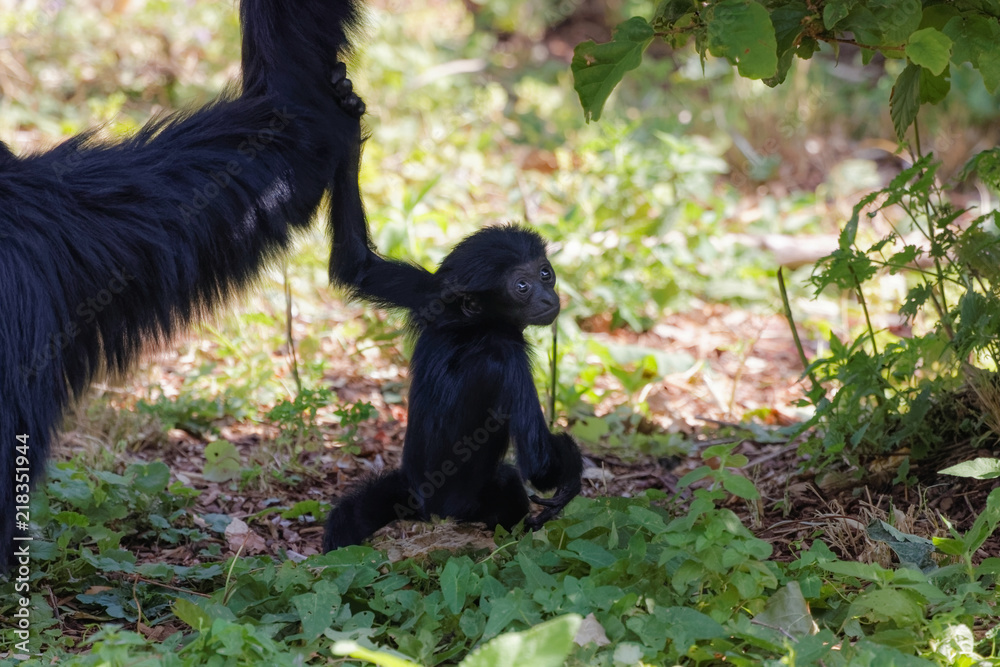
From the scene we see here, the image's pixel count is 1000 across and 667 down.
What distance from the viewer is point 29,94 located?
899 cm

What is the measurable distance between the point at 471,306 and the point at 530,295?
0.22m

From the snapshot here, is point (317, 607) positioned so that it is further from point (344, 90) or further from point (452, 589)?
point (344, 90)

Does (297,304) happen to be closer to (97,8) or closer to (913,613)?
(913,613)

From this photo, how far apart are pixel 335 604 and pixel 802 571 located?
1.38 meters

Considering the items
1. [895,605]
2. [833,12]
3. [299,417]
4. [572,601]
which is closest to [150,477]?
[299,417]

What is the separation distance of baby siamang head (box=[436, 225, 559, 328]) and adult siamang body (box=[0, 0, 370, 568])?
0.57 metres

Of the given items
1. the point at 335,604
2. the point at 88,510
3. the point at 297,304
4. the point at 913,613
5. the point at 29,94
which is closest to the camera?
the point at 913,613

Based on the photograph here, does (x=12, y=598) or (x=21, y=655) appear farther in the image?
(x=12, y=598)

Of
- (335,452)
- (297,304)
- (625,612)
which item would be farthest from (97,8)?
(625,612)

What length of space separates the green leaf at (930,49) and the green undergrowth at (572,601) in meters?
1.25

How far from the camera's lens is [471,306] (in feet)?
11.5

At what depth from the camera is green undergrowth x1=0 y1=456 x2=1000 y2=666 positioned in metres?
2.52

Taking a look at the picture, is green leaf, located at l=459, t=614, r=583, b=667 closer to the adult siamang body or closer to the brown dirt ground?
the brown dirt ground

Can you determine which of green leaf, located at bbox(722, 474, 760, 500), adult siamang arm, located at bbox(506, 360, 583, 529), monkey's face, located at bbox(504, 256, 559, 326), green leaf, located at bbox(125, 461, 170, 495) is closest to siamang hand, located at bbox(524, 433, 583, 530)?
adult siamang arm, located at bbox(506, 360, 583, 529)
